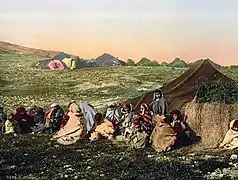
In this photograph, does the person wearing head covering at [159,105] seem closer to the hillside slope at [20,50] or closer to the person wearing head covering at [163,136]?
the person wearing head covering at [163,136]

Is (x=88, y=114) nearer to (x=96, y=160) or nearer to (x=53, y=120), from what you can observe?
(x=53, y=120)

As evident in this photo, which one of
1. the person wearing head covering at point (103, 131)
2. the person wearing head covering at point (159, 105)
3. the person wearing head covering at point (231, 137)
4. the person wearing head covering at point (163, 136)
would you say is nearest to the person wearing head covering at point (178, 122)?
the person wearing head covering at point (163, 136)

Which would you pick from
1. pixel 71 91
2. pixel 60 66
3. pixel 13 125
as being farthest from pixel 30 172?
pixel 60 66

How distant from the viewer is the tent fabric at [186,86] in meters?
21.3

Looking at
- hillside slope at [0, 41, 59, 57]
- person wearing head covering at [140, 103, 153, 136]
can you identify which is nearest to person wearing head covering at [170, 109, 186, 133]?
person wearing head covering at [140, 103, 153, 136]

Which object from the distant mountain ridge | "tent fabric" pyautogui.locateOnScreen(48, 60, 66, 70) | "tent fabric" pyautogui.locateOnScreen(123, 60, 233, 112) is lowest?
"tent fabric" pyautogui.locateOnScreen(123, 60, 233, 112)

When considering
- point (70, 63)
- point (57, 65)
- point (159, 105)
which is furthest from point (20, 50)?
point (159, 105)

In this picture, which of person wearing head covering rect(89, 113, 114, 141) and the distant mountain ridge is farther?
the distant mountain ridge

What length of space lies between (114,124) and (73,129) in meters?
1.48

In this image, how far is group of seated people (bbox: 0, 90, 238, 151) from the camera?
1652 centimetres

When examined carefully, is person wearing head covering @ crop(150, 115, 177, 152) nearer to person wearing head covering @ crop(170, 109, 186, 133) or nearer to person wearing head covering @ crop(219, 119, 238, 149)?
person wearing head covering @ crop(170, 109, 186, 133)

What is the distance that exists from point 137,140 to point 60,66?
28.3 m

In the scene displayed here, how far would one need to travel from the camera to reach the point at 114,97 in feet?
96.7

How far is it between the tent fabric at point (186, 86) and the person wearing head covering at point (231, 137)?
478 centimetres
